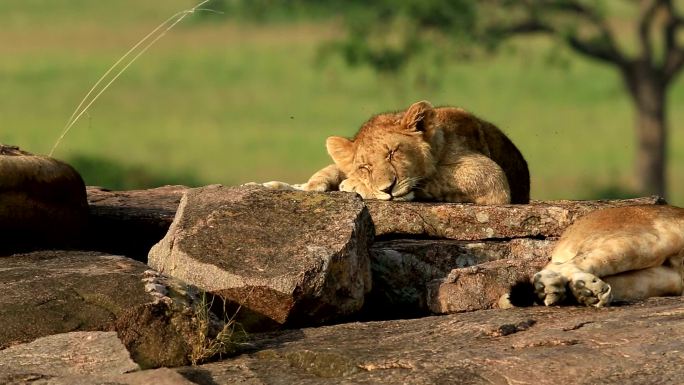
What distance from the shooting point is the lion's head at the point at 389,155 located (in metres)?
7.76

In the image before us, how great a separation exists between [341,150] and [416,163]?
47cm

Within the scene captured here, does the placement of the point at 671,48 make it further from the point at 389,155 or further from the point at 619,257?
the point at 619,257

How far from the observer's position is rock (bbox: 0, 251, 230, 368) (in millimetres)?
5605

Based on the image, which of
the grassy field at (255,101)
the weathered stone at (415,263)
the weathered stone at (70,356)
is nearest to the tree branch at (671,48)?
the grassy field at (255,101)

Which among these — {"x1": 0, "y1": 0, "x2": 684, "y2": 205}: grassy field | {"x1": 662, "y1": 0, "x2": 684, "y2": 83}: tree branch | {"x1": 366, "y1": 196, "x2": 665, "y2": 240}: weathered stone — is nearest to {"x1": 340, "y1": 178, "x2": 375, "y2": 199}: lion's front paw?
{"x1": 366, "y1": 196, "x2": 665, "y2": 240}: weathered stone

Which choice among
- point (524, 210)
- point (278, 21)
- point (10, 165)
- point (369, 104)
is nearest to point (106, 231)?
point (10, 165)

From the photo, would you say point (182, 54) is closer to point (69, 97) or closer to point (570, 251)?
point (69, 97)

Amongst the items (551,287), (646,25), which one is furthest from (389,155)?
(646,25)

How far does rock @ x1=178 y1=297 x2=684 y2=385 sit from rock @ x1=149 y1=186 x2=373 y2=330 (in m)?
0.17

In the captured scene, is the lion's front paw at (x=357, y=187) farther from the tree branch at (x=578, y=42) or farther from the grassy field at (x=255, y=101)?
the tree branch at (x=578, y=42)

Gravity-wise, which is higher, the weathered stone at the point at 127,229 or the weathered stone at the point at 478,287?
the weathered stone at the point at 127,229

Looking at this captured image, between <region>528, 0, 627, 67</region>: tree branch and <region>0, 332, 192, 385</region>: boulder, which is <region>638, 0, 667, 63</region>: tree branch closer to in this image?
<region>528, 0, 627, 67</region>: tree branch

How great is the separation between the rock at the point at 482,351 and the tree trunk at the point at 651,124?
1912cm

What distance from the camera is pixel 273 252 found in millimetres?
6316
